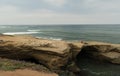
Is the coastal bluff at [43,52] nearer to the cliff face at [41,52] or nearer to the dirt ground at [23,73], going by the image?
the cliff face at [41,52]

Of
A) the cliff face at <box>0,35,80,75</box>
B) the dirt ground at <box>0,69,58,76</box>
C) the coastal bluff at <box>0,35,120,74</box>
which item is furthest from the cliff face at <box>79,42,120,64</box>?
the dirt ground at <box>0,69,58,76</box>

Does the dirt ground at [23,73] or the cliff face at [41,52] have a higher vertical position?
the cliff face at [41,52]

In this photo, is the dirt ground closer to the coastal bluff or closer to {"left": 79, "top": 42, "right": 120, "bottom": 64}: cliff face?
the coastal bluff

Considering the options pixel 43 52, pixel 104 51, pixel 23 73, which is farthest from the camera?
pixel 104 51

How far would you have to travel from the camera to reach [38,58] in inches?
701

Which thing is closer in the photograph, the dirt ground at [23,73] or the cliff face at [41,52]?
the dirt ground at [23,73]

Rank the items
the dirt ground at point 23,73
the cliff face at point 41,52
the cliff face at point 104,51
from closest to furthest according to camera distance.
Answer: the dirt ground at point 23,73 → the cliff face at point 41,52 → the cliff face at point 104,51

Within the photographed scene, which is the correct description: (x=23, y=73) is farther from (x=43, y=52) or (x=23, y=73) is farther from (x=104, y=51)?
(x=104, y=51)

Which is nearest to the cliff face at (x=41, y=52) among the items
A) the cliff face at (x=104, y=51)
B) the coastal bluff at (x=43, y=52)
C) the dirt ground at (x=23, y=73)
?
the coastal bluff at (x=43, y=52)

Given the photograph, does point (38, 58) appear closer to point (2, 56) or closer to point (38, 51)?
point (38, 51)

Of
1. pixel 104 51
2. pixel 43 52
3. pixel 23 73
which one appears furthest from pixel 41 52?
pixel 104 51

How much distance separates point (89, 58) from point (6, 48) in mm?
8140

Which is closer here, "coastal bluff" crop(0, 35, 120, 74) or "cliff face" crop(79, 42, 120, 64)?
"coastal bluff" crop(0, 35, 120, 74)

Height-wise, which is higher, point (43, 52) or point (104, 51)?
point (43, 52)
